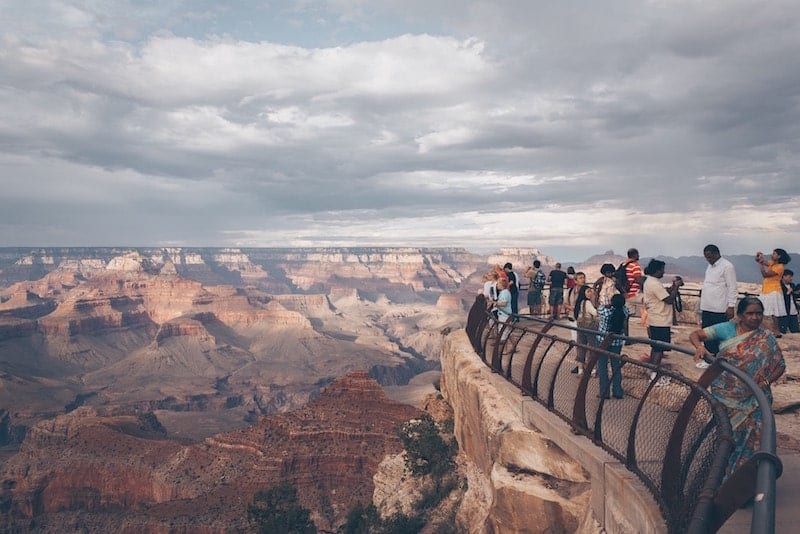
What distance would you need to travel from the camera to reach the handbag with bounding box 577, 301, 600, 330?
A: 928 centimetres

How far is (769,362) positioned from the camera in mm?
4730

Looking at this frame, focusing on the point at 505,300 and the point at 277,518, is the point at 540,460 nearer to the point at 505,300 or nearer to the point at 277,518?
the point at 505,300

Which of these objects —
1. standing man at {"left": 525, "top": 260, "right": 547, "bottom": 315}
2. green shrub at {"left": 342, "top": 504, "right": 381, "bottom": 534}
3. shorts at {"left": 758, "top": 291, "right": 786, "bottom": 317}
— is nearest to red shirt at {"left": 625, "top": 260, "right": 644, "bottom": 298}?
shorts at {"left": 758, "top": 291, "right": 786, "bottom": 317}

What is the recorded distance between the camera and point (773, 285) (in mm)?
11625

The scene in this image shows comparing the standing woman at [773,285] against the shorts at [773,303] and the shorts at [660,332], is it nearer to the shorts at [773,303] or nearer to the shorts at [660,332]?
the shorts at [773,303]

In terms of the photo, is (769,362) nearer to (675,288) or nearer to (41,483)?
(675,288)

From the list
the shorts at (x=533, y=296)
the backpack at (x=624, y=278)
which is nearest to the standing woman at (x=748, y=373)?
the backpack at (x=624, y=278)

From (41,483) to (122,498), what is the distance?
360 inches

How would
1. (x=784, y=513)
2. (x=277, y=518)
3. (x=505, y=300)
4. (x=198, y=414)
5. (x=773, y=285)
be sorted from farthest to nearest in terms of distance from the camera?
(x=198, y=414) < (x=277, y=518) < (x=505, y=300) < (x=773, y=285) < (x=784, y=513)

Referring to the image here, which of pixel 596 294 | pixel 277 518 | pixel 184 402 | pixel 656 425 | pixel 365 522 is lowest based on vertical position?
pixel 184 402

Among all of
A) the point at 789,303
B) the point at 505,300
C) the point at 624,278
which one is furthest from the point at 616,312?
the point at 789,303

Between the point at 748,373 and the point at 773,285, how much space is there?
8.50 meters

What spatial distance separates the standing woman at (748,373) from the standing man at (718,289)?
13.8 ft

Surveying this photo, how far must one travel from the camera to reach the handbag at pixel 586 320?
9281mm
